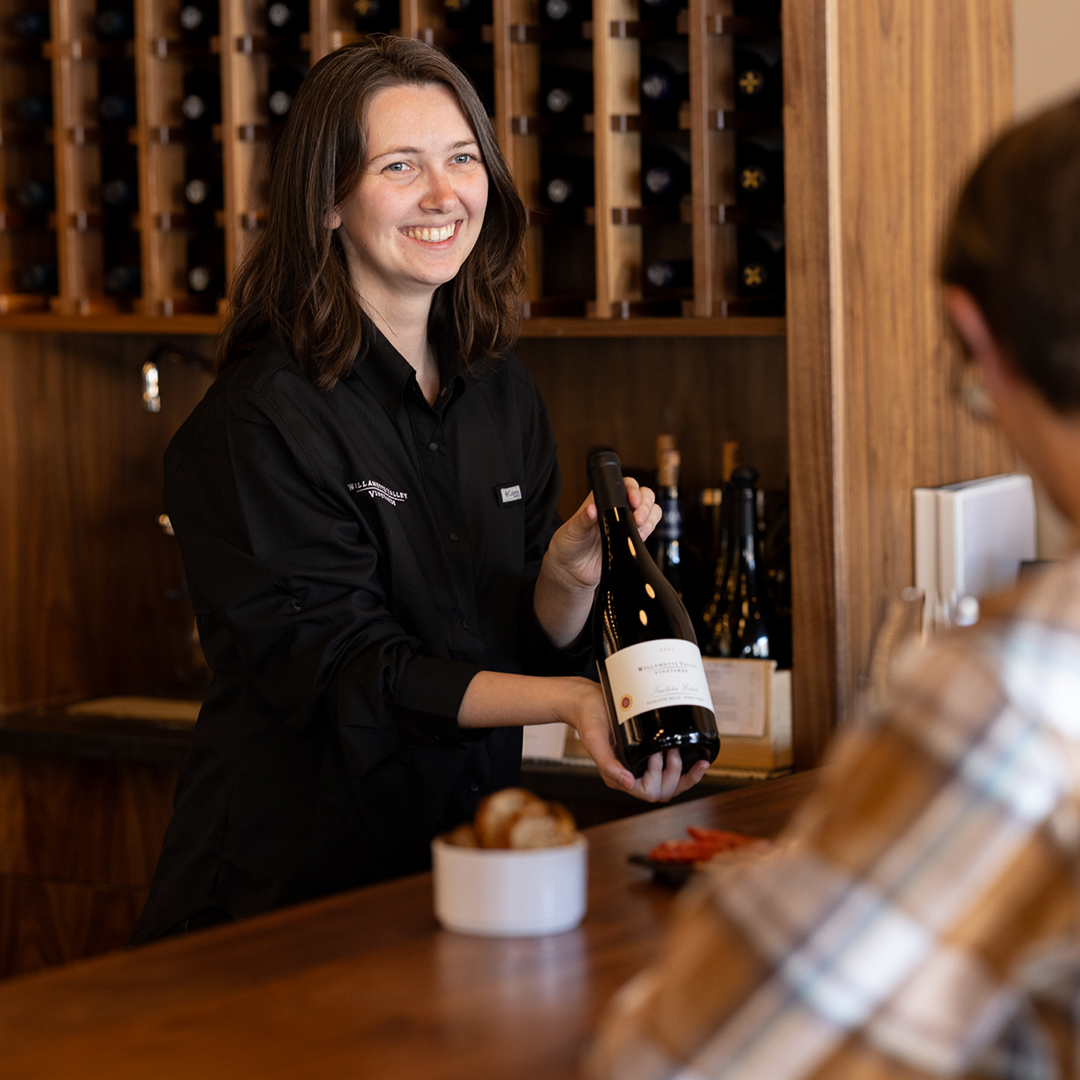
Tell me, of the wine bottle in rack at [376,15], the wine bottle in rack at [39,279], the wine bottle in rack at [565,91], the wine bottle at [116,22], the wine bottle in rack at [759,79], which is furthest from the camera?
the wine bottle in rack at [39,279]

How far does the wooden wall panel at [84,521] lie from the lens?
287 cm

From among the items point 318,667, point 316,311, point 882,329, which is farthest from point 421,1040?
point 882,329

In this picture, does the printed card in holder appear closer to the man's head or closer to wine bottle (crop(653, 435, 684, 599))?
wine bottle (crop(653, 435, 684, 599))

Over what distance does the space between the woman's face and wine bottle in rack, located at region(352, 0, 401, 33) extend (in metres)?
0.83

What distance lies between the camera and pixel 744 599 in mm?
2297

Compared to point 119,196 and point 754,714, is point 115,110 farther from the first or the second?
point 754,714

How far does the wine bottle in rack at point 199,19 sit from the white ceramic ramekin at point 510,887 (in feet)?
6.63

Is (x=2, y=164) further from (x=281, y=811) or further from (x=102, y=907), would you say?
(x=281, y=811)

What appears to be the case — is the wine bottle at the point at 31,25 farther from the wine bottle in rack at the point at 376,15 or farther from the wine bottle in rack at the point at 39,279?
the wine bottle in rack at the point at 376,15

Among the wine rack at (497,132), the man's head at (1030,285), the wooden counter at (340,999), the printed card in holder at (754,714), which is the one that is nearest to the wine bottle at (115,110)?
the wine rack at (497,132)

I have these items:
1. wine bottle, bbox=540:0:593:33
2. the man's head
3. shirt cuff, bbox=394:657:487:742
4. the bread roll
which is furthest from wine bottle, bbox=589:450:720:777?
wine bottle, bbox=540:0:593:33

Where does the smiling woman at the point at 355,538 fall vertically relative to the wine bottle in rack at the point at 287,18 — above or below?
below

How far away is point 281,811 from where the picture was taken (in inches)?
63.7

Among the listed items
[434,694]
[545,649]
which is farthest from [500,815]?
[545,649]
